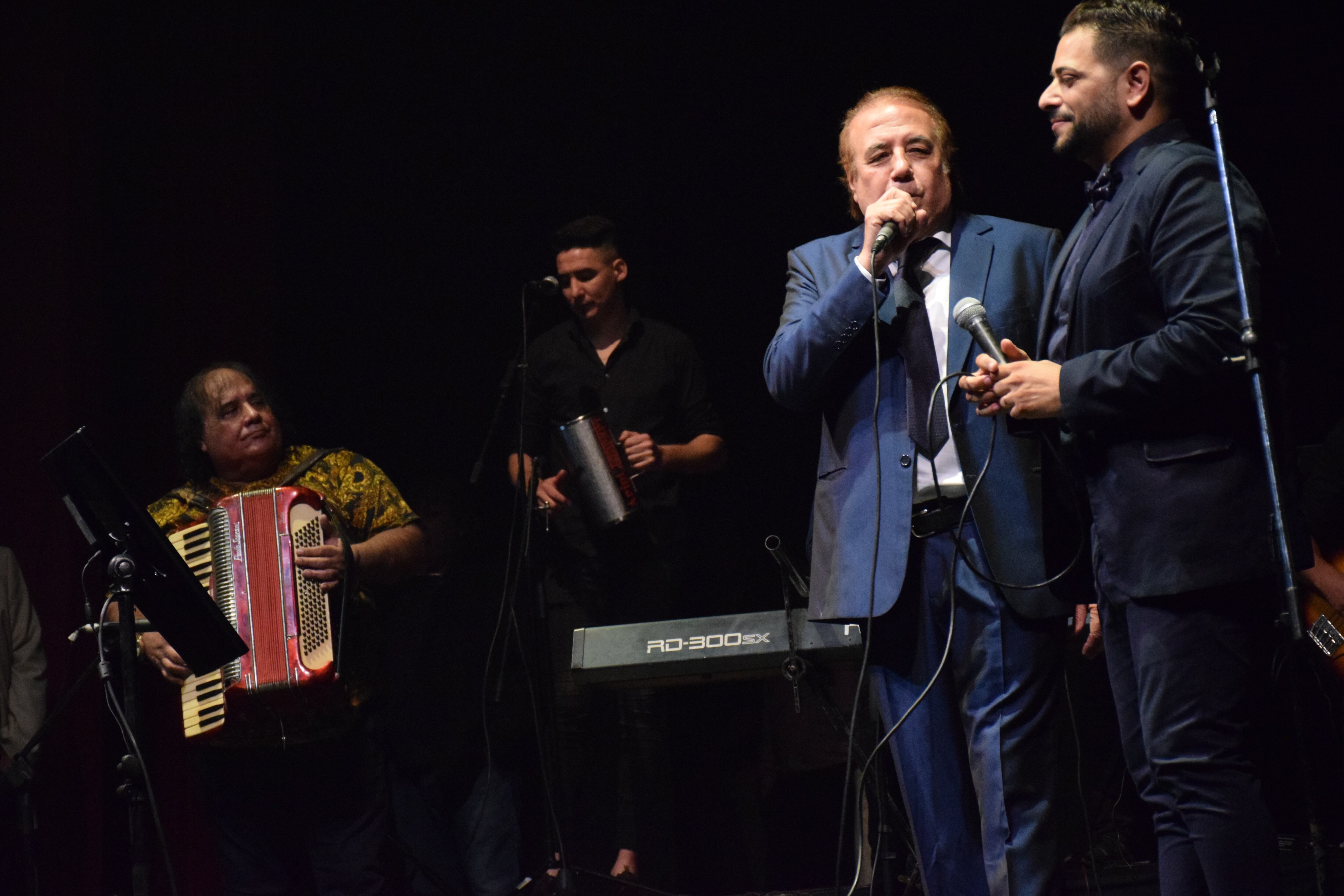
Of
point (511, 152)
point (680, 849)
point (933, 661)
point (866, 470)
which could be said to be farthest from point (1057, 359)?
point (511, 152)

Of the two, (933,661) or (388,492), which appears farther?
(388,492)

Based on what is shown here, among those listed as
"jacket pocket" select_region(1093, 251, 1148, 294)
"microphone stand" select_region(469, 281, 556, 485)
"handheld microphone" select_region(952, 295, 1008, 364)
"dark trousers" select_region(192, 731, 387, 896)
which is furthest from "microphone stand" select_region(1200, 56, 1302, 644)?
"dark trousers" select_region(192, 731, 387, 896)

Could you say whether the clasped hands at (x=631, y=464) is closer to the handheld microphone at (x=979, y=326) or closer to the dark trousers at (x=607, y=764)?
the dark trousers at (x=607, y=764)

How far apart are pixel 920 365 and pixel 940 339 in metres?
0.08

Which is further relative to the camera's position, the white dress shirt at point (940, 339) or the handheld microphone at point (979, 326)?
the white dress shirt at point (940, 339)

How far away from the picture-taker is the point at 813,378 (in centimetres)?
249

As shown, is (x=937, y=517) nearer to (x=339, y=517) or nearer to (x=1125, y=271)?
(x=1125, y=271)

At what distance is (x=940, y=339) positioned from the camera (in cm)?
251

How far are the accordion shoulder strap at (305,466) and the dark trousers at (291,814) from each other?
0.82 meters

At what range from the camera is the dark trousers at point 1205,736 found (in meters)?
1.84

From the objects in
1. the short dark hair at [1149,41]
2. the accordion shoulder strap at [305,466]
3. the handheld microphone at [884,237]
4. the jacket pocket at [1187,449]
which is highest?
the short dark hair at [1149,41]

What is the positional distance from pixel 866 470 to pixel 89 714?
348 centimetres

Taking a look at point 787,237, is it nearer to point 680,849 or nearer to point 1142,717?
point 680,849

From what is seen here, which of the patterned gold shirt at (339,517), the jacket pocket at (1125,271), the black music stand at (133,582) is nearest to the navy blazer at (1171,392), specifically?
the jacket pocket at (1125,271)
